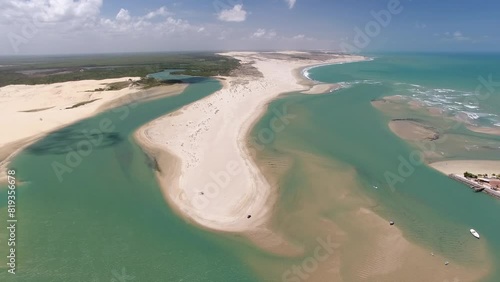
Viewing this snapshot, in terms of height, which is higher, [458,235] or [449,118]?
[449,118]

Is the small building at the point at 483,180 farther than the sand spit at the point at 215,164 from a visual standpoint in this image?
Yes

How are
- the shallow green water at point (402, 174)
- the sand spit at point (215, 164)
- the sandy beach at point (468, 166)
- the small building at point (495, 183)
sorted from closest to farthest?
1. the shallow green water at point (402, 174)
2. the sand spit at point (215, 164)
3. the small building at point (495, 183)
4. the sandy beach at point (468, 166)

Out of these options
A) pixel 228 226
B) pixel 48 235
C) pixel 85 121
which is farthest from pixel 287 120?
pixel 48 235

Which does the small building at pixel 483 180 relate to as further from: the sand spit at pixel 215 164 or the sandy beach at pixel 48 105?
the sandy beach at pixel 48 105

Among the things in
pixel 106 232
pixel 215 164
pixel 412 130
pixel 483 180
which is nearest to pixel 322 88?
pixel 412 130

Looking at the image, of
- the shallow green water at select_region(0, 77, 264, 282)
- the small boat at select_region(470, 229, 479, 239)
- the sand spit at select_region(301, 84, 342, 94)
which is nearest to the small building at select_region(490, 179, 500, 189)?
the small boat at select_region(470, 229, 479, 239)

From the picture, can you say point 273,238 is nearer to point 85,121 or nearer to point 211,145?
point 211,145

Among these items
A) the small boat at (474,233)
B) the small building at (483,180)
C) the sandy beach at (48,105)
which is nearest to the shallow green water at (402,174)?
the small boat at (474,233)
